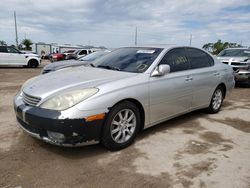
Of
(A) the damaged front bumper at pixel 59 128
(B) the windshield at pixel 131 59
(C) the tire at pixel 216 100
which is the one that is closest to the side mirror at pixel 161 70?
(B) the windshield at pixel 131 59

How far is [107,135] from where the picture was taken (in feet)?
10.1

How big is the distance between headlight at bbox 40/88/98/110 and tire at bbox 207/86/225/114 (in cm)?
321

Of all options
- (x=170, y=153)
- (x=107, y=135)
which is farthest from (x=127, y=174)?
(x=170, y=153)

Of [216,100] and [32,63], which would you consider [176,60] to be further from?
[32,63]

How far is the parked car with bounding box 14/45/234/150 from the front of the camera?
284cm

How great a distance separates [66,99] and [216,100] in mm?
3713

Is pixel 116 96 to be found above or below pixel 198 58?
below

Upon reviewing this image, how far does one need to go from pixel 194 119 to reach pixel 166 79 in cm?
151

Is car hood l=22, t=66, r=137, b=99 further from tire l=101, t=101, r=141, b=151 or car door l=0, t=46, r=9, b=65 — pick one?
car door l=0, t=46, r=9, b=65

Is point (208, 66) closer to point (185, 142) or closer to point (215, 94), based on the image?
point (215, 94)

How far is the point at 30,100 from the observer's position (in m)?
3.10

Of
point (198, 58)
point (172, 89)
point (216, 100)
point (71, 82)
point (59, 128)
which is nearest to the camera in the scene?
point (59, 128)

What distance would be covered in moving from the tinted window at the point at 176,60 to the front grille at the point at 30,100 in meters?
2.00

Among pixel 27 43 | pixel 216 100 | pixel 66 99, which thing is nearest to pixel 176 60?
pixel 216 100
